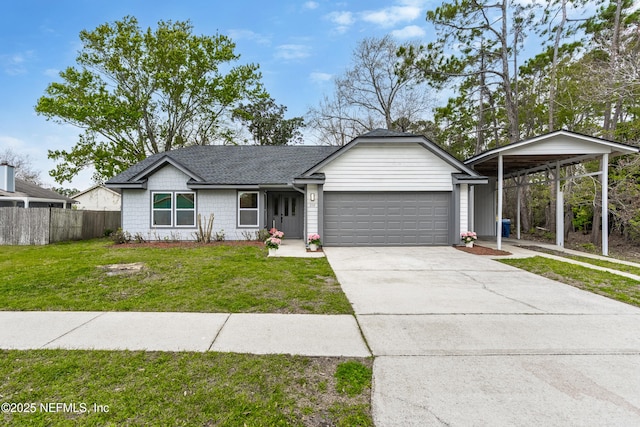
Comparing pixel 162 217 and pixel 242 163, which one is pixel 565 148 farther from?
pixel 162 217

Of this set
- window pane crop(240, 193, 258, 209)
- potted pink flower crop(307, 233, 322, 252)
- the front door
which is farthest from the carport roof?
window pane crop(240, 193, 258, 209)

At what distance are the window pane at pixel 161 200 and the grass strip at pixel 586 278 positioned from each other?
12.7 meters

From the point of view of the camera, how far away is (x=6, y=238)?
12.5m

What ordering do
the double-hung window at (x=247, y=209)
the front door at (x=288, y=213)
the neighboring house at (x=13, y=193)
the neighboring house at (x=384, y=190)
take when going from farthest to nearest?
1. the neighboring house at (x=13, y=193)
2. the front door at (x=288, y=213)
3. the double-hung window at (x=247, y=209)
4. the neighboring house at (x=384, y=190)

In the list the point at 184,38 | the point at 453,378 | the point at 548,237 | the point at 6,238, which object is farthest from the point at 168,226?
the point at 548,237

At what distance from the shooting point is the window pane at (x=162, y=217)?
13.2 m

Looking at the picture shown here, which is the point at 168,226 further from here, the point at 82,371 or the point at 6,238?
the point at 82,371

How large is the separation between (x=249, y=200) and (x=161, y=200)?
369 centimetres

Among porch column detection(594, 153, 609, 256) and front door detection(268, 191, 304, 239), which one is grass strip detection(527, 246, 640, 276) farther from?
front door detection(268, 191, 304, 239)

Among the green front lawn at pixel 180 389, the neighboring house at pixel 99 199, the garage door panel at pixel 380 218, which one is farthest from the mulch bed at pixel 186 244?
the neighboring house at pixel 99 199

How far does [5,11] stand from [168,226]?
39.3 feet

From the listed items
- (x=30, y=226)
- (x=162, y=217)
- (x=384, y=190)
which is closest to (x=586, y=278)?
(x=384, y=190)

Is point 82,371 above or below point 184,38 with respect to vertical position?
below

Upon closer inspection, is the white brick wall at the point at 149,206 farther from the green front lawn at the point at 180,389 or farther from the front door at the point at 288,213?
the green front lawn at the point at 180,389
